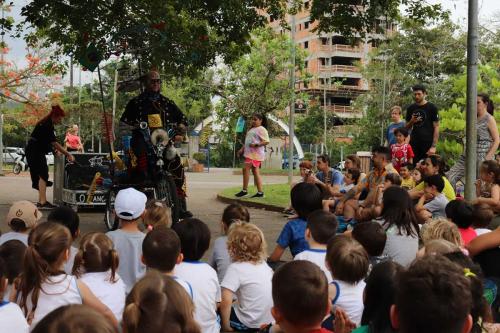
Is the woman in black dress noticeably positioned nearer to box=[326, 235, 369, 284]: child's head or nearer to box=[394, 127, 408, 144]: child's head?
box=[394, 127, 408, 144]: child's head

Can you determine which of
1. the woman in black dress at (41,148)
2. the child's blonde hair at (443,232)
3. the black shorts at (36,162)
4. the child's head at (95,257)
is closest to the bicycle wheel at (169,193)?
the woman in black dress at (41,148)

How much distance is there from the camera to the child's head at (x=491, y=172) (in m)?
7.67

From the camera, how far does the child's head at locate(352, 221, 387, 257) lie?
5.03 m

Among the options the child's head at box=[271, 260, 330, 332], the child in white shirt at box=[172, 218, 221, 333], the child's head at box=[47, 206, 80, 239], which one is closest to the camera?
the child's head at box=[271, 260, 330, 332]

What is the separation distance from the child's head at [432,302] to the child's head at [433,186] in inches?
219

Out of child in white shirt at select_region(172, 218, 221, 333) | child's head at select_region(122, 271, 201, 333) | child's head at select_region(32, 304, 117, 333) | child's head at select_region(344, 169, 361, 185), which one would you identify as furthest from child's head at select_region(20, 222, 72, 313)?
child's head at select_region(344, 169, 361, 185)

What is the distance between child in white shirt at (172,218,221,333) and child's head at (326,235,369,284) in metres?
0.88

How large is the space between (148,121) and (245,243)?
497 cm

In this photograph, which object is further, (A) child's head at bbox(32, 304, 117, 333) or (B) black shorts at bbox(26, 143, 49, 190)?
(B) black shorts at bbox(26, 143, 49, 190)

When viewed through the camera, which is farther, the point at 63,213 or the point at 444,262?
the point at 63,213

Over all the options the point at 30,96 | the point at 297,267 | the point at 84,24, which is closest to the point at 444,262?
the point at 297,267

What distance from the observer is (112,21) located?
1330 centimetres

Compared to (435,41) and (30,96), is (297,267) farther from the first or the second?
(435,41)

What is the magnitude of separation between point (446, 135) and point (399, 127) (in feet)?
54.4
